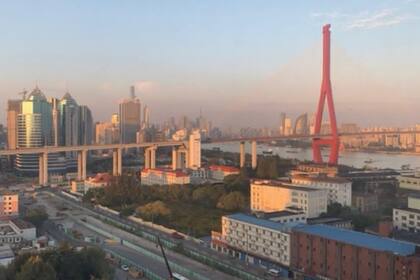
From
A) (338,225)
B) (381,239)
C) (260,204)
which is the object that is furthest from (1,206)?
(381,239)

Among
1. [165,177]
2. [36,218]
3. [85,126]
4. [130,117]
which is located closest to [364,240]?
[36,218]

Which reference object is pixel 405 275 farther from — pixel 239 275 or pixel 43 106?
pixel 43 106

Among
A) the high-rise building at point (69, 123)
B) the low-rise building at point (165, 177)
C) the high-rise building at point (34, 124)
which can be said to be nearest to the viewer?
the low-rise building at point (165, 177)

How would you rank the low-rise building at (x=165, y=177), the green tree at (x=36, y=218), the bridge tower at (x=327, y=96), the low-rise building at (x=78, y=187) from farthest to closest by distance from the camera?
1. the bridge tower at (x=327, y=96)
2. the low-rise building at (x=78, y=187)
3. the low-rise building at (x=165, y=177)
4. the green tree at (x=36, y=218)

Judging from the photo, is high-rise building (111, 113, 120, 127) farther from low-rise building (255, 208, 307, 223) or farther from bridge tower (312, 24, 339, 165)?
low-rise building (255, 208, 307, 223)

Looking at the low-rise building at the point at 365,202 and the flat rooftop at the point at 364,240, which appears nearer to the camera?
the flat rooftop at the point at 364,240

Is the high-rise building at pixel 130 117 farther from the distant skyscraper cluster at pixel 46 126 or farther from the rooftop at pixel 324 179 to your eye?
the rooftop at pixel 324 179

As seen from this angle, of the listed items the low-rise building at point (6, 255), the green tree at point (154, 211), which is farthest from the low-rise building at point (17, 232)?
the green tree at point (154, 211)

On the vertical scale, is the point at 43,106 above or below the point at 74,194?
above
